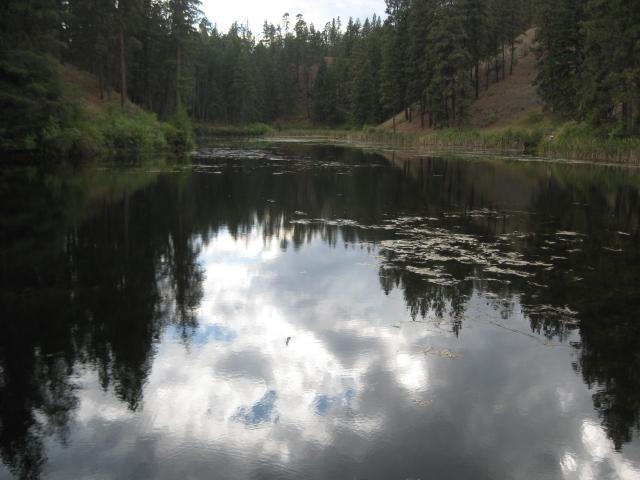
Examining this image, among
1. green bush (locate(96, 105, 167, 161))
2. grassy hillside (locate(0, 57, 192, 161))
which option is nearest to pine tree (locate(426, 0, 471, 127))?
green bush (locate(96, 105, 167, 161))

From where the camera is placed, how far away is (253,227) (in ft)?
57.1

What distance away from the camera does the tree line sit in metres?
41.3

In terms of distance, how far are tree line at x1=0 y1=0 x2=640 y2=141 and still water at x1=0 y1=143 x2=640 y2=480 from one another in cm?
2419

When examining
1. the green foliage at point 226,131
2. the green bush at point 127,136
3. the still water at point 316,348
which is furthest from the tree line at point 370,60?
the still water at point 316,348

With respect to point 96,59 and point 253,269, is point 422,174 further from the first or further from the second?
point 96,59

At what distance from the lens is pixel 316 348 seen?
8.27 m

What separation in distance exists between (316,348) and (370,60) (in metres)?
97.9

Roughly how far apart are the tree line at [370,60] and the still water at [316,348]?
24.2 m

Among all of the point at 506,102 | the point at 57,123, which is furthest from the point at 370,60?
the point at 57,123

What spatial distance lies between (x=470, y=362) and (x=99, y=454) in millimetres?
4833

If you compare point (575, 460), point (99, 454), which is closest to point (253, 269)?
point (99, 454)

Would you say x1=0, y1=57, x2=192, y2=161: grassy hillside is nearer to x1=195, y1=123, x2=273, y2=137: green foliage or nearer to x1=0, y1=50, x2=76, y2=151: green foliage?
x1=0, y1=50, x2=76, y2=151: green foliage

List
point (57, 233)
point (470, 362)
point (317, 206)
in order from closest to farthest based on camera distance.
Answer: point (470, 362) < point (57, 233) < point (317, 206)

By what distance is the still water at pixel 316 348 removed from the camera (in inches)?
222
